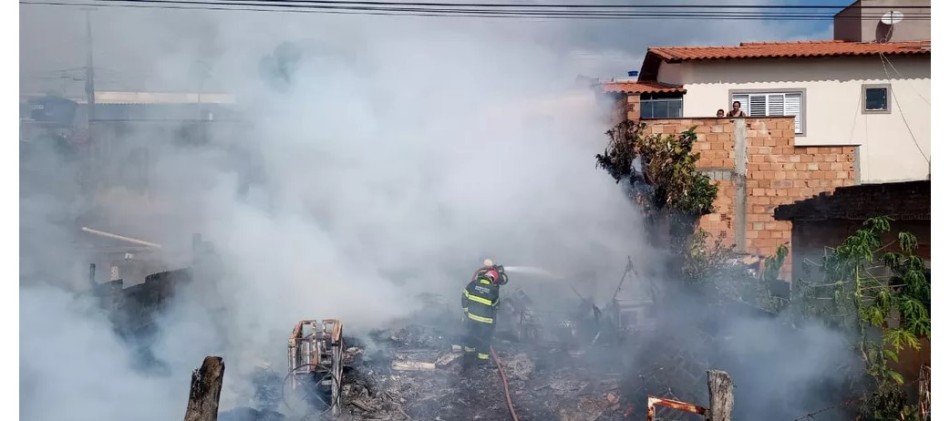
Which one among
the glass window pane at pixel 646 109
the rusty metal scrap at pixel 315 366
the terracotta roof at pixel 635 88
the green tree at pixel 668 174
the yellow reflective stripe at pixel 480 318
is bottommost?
the rusty metal scrap at pixel 315 366

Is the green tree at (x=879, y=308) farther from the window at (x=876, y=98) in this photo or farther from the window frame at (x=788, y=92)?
the window at (x=876, y=98)

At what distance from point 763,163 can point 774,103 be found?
190cm

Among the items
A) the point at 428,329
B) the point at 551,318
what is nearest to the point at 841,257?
the point at 551,318

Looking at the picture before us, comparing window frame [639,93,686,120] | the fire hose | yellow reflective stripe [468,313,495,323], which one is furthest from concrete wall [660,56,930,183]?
the fire hose

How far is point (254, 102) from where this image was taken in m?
9.61

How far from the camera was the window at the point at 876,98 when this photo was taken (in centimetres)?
1099

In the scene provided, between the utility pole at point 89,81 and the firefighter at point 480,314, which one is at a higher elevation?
the utility pole at point 89,81

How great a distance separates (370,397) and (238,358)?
5.53 ft

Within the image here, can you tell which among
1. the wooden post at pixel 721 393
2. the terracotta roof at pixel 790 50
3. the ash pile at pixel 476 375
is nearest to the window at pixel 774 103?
the terracotta roof at pixel 790 50

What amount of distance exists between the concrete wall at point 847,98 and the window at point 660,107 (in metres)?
0.18

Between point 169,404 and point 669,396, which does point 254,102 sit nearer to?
point 169,404

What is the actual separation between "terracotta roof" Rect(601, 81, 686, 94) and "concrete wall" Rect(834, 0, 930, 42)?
3816 mm

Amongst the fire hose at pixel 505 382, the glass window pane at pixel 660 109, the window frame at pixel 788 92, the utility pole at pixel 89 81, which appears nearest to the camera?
the fire hose at pixel 505 382

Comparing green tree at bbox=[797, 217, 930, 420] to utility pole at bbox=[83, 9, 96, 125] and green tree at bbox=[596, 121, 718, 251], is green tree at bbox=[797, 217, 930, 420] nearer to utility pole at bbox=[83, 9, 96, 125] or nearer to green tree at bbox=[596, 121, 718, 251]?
green tree at bbox=[596, 121, 718, 251]
